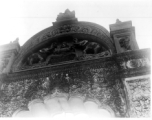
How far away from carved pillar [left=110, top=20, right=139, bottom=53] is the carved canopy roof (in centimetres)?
22

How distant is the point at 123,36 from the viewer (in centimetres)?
602

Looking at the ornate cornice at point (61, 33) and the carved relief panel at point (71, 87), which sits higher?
the ornate cornice at point (61, 33)

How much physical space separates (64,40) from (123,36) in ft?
6.54

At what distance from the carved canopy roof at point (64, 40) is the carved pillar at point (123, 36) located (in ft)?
0.72

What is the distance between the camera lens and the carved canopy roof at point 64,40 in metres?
6.39

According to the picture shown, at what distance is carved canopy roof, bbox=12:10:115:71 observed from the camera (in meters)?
6.39

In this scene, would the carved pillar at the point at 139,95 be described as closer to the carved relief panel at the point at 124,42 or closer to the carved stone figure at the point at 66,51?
the carved relief panel at the point at 124,42

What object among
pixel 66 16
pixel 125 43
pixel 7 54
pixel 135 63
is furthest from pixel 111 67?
pixel 7 54

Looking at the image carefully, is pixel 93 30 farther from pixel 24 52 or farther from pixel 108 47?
pixel 24 52

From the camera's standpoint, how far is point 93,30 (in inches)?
262

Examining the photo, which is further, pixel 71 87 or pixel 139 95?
pixel 71 87

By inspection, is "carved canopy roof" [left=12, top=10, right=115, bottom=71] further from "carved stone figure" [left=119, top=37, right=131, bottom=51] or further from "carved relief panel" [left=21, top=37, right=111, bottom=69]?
"carved stone figure" [left=119, top=37, right=131, bottom=51]

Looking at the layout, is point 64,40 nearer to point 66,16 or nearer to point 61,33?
point 61,33

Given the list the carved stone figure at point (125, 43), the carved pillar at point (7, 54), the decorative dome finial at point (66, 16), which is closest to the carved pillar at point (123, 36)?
the carved stone figure at point (125, 43)
